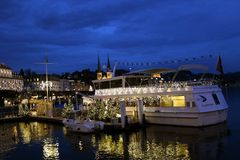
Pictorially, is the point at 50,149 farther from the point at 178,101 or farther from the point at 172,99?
the point at 178,101

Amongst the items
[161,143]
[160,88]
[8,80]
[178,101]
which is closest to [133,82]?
[160,88]

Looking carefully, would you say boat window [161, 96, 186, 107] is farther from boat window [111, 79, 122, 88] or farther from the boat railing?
boat window [111, 79, 122, 88]

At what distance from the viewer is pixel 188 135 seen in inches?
1347

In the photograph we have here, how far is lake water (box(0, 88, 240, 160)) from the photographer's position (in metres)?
27.7

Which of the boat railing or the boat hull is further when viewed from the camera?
the boat railing

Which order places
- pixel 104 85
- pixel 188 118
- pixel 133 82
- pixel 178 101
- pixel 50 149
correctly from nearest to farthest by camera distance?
pixel 50 149 < pixel 188 118 < pixel 178 101 < pixel 133 82 < pixel 104 85

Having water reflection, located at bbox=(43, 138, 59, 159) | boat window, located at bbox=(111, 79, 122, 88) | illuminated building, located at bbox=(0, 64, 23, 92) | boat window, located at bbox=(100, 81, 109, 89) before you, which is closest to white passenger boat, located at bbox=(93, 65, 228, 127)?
boat window, located at bbox=(111, 79, 122, 88)

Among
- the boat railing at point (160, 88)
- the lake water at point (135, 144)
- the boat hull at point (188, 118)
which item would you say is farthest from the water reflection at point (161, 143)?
the boat railing at point (160, 88)

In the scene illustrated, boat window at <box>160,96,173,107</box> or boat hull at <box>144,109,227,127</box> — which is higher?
boat window at <box>160,96,173,107</box>

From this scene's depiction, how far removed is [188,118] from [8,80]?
474 ft

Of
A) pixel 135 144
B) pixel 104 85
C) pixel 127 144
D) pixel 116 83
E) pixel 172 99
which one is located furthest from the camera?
pixel 104 85

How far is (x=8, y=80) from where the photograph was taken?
169m

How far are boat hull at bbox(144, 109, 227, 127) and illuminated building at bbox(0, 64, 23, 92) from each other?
130813 mm

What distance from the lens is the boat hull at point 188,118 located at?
124ft
